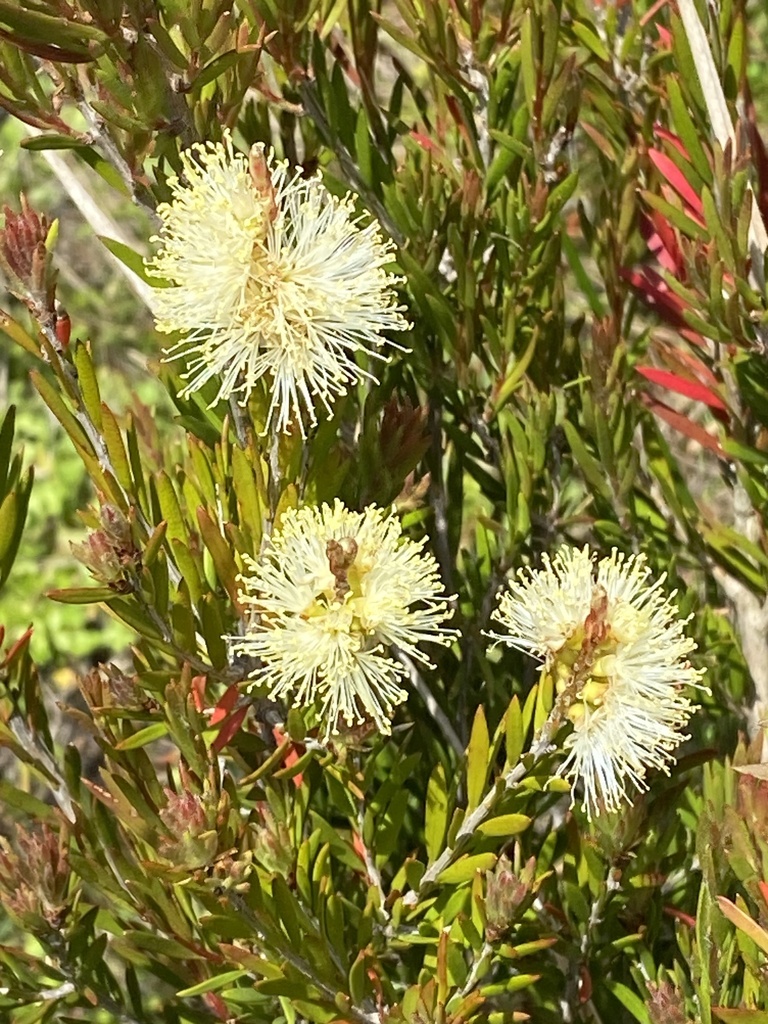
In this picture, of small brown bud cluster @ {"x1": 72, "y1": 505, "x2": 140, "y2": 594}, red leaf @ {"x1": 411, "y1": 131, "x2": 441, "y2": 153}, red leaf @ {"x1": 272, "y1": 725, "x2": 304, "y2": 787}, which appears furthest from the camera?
red leaf @ {"x1": 411, "y1": 131, "x2": 441, "y2": 153}

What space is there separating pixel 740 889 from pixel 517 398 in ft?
1.28

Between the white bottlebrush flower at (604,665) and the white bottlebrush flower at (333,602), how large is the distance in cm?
→ 7

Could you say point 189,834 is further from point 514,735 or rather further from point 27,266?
point 27,266

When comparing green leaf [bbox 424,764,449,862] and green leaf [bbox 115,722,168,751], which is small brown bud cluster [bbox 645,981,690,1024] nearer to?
green leaf [bbox 424,764,449,862]

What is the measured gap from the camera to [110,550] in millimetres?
535

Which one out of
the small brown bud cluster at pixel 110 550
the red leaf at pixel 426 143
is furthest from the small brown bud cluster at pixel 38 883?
the red leaf at pixel 426 143

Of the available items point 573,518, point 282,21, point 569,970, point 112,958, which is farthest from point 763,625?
point 112,958

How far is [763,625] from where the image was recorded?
85 cm

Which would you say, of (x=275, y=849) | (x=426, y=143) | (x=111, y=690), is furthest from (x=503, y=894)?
(x=426, y=143)

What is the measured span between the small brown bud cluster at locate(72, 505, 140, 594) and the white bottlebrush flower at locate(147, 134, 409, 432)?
0.09 meters

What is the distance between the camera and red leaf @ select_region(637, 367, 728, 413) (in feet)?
2.71

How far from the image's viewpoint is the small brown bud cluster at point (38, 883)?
25.8 inches

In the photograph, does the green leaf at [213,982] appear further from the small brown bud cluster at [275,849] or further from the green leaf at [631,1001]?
the green leaf at [631,1001]

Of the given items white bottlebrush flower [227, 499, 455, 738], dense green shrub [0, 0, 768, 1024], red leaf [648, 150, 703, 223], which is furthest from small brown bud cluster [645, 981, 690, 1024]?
red leaf [648, 150, 703, 223]
